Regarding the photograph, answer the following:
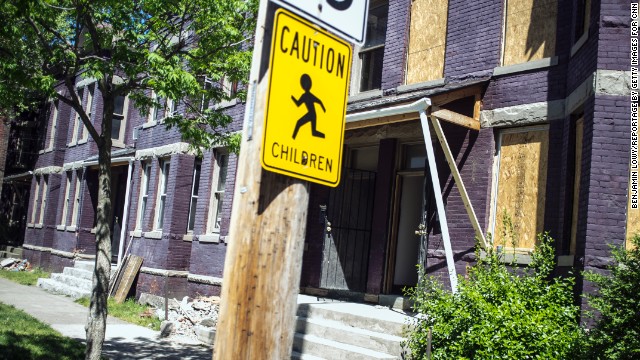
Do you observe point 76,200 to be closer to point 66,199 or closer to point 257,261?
point 66,199

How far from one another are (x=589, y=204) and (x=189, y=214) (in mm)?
12365

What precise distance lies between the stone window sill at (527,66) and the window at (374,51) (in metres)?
3.12

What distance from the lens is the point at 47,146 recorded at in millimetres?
28094

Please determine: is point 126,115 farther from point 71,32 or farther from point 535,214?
point 535,214

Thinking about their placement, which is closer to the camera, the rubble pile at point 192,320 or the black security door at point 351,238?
the black security door at point 351,238

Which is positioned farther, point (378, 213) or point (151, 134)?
point (151, 134)

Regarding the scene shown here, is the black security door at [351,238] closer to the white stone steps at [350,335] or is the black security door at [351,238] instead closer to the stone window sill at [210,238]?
the white stone steps at [350,335]

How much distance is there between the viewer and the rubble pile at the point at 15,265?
26.7 m

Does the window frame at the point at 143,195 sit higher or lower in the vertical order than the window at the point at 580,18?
lower

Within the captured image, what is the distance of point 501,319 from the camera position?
298 inches

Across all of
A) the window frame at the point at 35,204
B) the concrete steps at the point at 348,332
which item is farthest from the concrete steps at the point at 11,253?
the concrete steps at the point at 348,332

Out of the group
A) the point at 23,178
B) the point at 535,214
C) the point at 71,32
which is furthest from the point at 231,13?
the point at 23,178

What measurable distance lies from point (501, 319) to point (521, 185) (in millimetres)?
2975

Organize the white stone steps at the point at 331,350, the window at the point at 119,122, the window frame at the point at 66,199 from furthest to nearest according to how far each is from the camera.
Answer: the window frame at the point at 66,199, the window at the point at 119,122, the white stone steps at the point at 331,350
